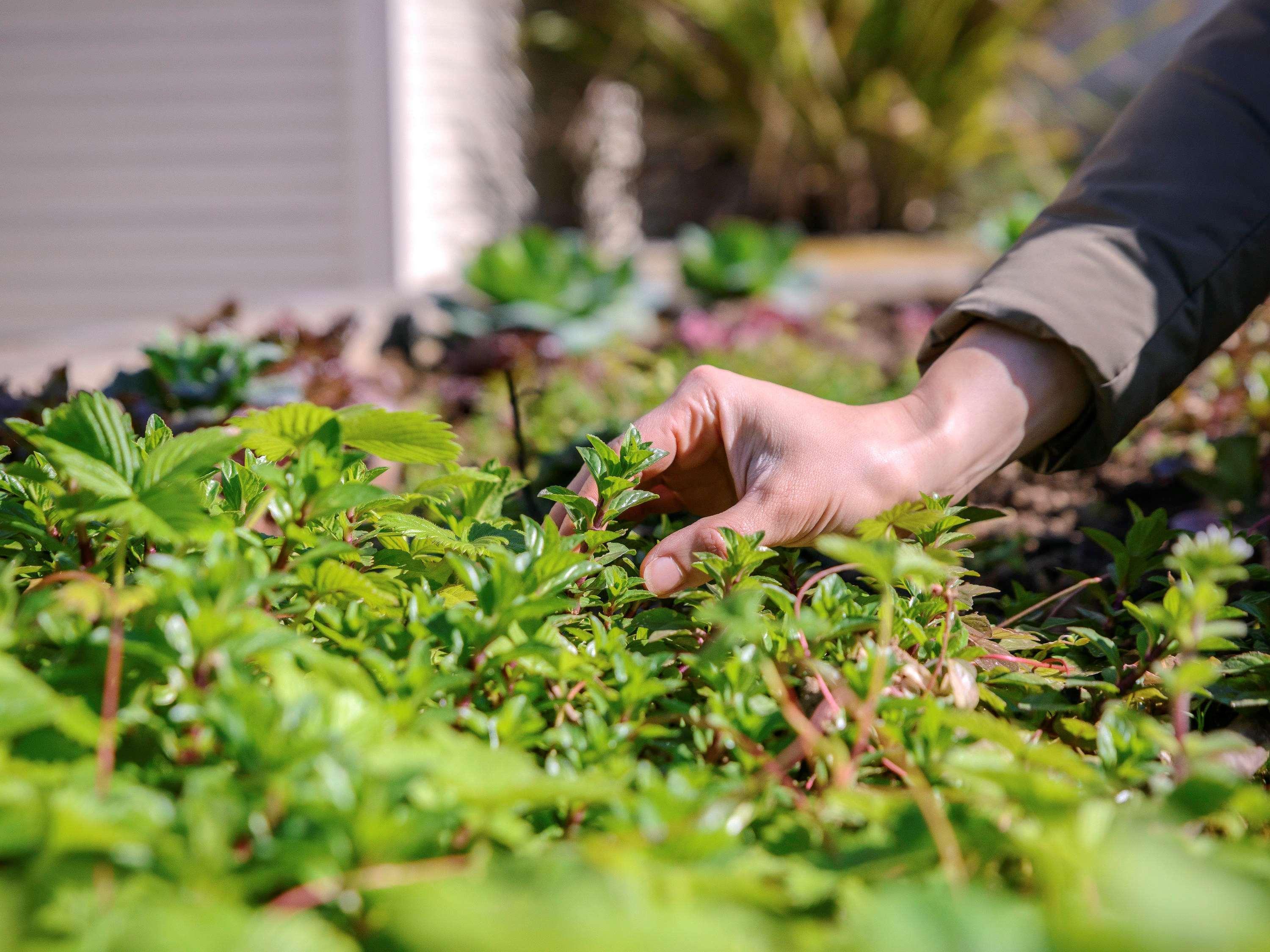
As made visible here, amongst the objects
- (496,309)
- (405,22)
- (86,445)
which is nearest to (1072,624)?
(86,445)

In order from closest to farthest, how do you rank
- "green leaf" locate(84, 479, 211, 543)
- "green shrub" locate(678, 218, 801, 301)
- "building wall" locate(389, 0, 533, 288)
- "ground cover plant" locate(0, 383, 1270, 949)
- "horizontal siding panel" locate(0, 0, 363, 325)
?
1. "ground cover plant" locate(0, 383, 1270, 949)
2. "green leaf" locate(84, 479, 211, 543)
3. "green shrub" locate(678, 218, 801, 301)
4. "building wall" locate(389, 0, 533, 288)
5. "horizontal siding panel" locate(0, 0, 363, 325)

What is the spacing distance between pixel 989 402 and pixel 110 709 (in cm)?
114

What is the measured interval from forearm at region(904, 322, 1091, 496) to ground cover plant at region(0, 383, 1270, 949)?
11.5 inches

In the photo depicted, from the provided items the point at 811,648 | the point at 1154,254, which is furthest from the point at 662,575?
the point at 1154,254

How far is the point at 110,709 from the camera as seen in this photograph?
64cm

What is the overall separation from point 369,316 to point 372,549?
9.55 ft

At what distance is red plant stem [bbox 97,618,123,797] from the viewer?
591mm

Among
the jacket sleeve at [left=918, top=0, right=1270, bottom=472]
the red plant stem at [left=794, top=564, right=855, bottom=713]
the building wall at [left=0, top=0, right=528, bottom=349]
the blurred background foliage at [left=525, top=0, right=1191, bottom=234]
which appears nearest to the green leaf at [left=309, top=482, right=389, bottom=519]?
the red plant stem at [left=794, top=564, right=855, bottom=713]

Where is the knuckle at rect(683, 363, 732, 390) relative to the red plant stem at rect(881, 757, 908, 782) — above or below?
above

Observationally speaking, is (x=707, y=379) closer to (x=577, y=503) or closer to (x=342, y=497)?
(x=577, y=503)

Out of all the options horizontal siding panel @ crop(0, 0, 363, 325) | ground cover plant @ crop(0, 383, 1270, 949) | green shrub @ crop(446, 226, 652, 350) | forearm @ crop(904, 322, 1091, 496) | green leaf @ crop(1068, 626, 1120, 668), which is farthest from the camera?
horizontal siding panel @ crop(0, 0, 363, 325)

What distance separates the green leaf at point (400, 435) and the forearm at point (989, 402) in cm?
67

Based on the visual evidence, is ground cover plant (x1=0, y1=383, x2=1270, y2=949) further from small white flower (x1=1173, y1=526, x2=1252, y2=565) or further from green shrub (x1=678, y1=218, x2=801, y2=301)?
green shrub (x1=678, y1=218, x2=801, y2=301)

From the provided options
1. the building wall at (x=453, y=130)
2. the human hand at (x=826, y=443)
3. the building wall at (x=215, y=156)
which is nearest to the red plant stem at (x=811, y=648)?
the human hand at (x=826, y=443)
